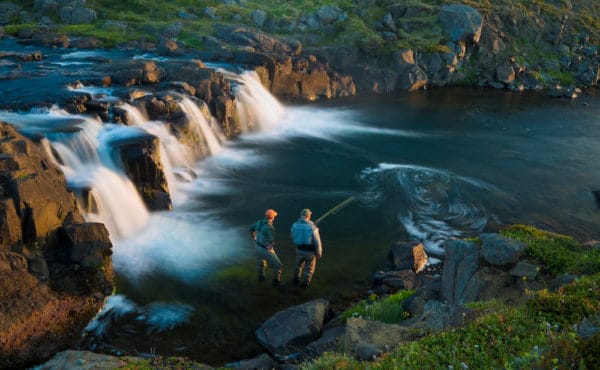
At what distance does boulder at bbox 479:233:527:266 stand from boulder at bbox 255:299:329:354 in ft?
16.1

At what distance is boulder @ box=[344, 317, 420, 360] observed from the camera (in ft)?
30.0

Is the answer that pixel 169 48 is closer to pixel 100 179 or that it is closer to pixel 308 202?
pixel 100 179

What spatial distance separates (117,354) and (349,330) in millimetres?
6942

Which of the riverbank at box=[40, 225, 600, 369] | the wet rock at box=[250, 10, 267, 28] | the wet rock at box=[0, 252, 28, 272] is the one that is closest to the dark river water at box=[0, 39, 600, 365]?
the riverbank at box=[40, 225, 600, 369]

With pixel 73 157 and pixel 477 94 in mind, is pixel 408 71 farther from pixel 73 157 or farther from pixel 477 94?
pixel 73 157

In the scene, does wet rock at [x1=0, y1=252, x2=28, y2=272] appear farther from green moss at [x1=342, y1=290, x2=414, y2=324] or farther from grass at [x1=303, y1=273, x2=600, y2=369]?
grass at [x1=303, y1=273, x2=600, y2=369]

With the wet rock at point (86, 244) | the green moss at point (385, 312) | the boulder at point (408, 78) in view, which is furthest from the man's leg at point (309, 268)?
the boulder at point (408, 78)

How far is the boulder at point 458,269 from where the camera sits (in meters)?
13.1

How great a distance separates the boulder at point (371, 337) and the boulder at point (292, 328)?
336 cm

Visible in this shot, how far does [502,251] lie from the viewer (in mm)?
12852

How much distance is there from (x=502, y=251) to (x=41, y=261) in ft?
44.2

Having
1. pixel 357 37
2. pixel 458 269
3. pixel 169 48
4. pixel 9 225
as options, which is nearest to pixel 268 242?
pixel 458 269

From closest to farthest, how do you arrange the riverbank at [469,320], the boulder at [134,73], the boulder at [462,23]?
the riverbank at [469,320] → the boulder at [134,73] → the boulder at [462,23]

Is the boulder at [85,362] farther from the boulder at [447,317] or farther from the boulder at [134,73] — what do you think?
the boulder at [134,73]
